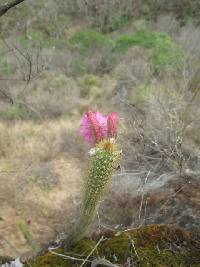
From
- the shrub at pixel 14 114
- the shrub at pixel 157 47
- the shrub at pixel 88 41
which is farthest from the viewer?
the shrub at pixel 88 41

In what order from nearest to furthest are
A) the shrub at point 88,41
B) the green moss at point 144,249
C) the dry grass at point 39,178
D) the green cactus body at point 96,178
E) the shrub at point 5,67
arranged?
1. the green cactus body at point 96,178
2. the green moss at point 144,249
3. the dry grass at point 39,178
4. the shrub at point 5,67
5. the shrub at point 88,41

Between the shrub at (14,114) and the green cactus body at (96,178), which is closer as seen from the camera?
the green cactus body at (96,178)

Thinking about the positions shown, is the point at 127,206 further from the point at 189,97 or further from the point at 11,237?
the point at 189,97

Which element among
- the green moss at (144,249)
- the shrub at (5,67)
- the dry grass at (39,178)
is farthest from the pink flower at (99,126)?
the shrub at (5,67)

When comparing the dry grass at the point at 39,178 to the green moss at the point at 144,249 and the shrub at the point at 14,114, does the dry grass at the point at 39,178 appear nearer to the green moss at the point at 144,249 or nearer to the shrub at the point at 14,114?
the shrub at the point at 14,114

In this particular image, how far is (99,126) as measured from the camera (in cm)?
224

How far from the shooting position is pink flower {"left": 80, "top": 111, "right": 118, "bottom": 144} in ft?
7.21

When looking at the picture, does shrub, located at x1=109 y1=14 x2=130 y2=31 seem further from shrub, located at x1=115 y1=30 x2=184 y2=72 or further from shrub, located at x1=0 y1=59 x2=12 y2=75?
shrub, located at x1=0 y1=59 x2=12 y2=75

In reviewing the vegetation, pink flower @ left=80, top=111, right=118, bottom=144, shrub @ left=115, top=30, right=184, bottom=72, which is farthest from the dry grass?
pink flower @ left=80, top=111, right=118, bottom=144

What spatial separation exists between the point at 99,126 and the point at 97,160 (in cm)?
20

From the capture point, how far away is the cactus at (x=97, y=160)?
2.11 meters

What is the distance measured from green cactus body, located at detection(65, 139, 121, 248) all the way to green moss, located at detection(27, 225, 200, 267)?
104mm

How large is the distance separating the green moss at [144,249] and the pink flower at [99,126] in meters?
0.50

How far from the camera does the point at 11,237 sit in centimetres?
759
